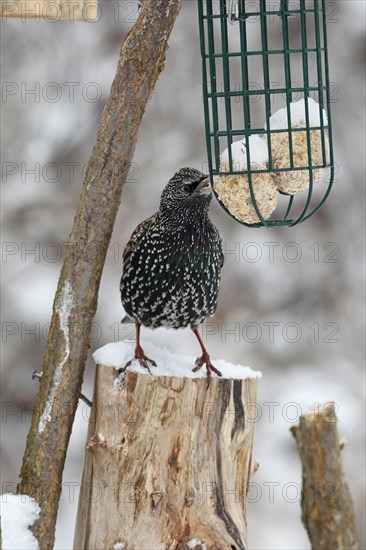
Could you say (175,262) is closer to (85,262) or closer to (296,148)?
(85,262)

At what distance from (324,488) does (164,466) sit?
87cm

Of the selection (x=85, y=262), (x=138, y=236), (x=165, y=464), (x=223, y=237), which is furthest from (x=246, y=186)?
(x=223, y=237)

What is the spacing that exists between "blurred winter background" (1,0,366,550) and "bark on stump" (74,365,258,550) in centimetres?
325

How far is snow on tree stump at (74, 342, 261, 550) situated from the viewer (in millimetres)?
4148

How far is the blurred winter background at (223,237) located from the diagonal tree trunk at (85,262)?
3.12 meters

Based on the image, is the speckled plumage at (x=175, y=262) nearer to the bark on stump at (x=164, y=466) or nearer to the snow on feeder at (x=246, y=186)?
the bark on stump at (x=164, y=466)

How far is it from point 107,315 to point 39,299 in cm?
55

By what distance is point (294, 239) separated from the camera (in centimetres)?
813

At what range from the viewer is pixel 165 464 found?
4.19m

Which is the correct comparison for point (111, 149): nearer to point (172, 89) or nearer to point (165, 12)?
point (165, 12)

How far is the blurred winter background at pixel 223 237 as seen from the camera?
24.9 ft

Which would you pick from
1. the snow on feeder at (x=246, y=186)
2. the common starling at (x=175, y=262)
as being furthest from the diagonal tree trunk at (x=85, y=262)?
the snow on feeder at (x=246, y=186)

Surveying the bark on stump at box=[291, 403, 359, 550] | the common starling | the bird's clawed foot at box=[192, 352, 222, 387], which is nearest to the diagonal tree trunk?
the common starling

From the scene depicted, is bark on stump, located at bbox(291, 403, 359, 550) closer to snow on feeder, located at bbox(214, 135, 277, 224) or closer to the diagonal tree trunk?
the diagonal tree trunk
